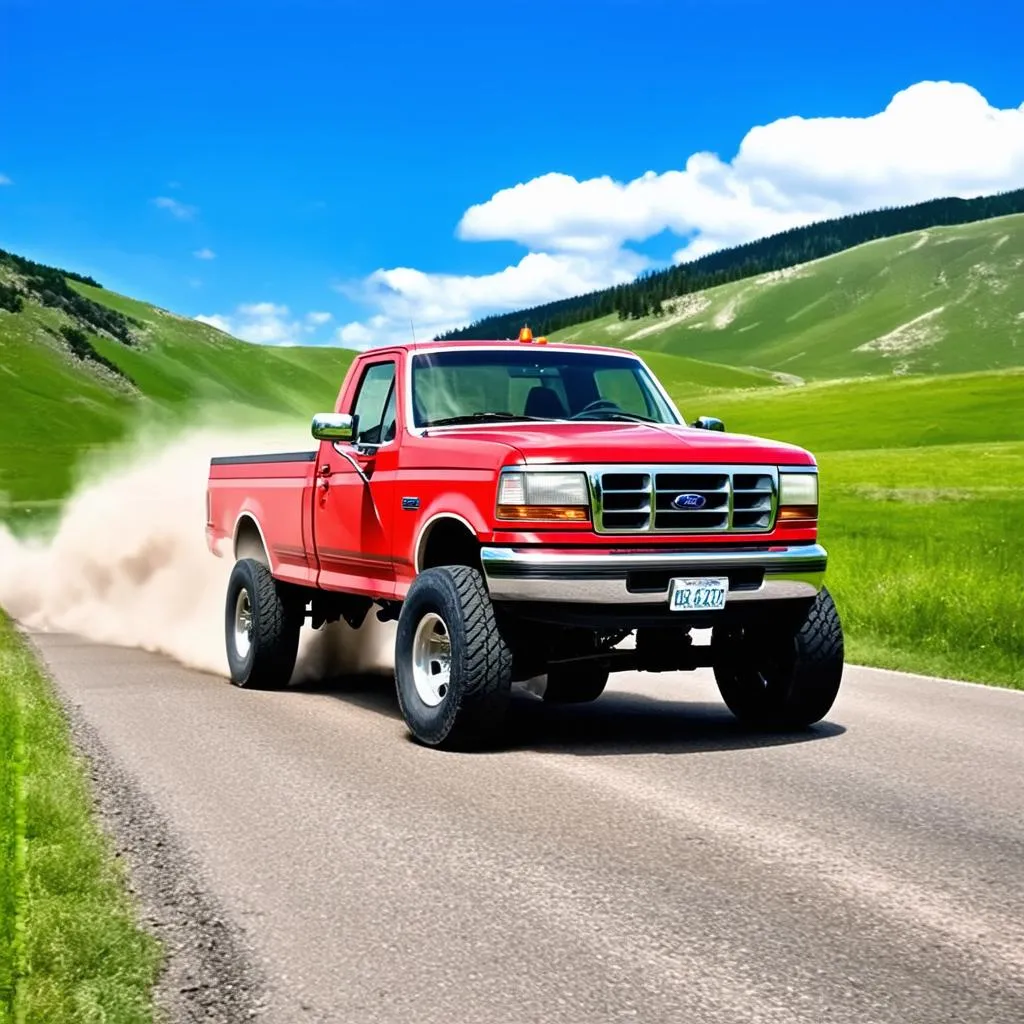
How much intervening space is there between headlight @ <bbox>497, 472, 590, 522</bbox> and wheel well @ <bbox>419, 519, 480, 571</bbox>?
0.57 m

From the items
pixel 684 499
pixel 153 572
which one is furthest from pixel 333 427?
pixel 153 572

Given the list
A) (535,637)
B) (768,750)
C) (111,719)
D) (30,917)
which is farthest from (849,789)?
(111,719)

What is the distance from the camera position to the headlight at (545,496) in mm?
7613

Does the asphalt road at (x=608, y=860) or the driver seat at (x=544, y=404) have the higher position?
the driver seat at (x=544, y=404)

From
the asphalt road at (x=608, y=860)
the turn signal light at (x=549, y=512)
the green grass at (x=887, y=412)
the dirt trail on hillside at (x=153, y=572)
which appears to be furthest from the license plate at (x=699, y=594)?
Result: the green grass at (x=887, y=412)

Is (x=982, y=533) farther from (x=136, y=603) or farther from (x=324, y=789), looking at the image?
(x=324, y=789)

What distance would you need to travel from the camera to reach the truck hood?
767 cm

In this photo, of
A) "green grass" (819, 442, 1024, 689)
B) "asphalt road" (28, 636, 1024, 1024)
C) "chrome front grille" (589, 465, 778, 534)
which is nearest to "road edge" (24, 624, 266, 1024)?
"asphalt road" (28, 636, 1024, 1024)

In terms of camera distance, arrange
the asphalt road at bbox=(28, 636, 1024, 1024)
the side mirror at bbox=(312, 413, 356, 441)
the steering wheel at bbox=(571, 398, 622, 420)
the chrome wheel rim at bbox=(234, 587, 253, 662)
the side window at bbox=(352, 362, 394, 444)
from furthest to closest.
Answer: the chrome wheel rim at bbox=(234, 587, 253, 662) → the side window at bbox=(352, 362, 394, 444) → the steering wheel at bbox=(571, 398, 622, 420) → the side mirror at bbox=(312, 413, 356, 441) → the asphalt road at bbox=(28, 636, 1024, 1024)

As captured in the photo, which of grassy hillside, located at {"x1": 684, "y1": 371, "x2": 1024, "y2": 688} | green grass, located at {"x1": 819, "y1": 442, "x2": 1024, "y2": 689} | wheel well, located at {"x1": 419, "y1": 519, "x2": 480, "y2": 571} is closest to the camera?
wheel well, located at {"x1": 419, "y1": 519, "x2": 480, "y2": 571}

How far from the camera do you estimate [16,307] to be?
599 ft

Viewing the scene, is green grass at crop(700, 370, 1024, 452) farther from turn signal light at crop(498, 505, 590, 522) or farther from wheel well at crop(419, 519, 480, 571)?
turn signal light at crop(498, 505, 590, 522)

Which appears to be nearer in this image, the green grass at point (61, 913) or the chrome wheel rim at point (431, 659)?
the green grass at point (61, 913)

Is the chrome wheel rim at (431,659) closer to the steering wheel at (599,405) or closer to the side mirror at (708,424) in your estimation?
the steering wheel at (599,405)
